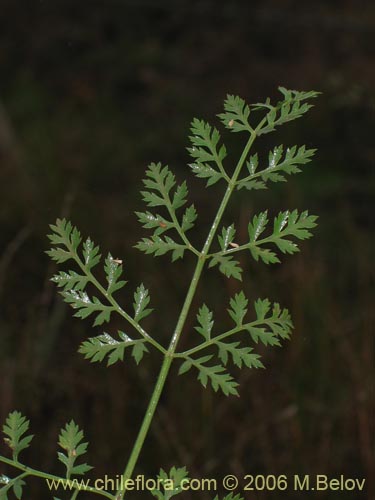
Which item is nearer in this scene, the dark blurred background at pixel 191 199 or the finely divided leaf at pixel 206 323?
the finely divided leaf at pixel 206 323

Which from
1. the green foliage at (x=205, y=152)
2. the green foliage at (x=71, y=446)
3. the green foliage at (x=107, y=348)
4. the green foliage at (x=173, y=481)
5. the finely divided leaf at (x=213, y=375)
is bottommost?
the green foliage at (x=173, y=481)

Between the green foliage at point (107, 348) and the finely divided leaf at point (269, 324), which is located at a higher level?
the finely divided leaf at point (269, 324)

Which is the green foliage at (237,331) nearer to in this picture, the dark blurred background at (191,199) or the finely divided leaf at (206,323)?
the finely divided leaf at (206,323)

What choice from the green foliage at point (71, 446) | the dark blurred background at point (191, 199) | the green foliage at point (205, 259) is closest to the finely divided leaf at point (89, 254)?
the green foliage at point (205, 259)

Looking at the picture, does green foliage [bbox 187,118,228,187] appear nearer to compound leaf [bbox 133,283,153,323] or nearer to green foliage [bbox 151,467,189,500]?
compound leaf [bbox 133,283,153,323]

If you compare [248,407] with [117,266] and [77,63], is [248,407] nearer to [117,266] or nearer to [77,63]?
[117,266]

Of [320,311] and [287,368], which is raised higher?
[320,311]

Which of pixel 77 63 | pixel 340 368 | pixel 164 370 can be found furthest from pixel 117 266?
pixel 77 63

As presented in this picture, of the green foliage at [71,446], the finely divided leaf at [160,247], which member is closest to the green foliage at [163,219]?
the finely divided leaf at [160,247]

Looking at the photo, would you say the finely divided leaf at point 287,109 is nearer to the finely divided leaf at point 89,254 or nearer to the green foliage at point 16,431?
the finely divided leaf at point 89,254
